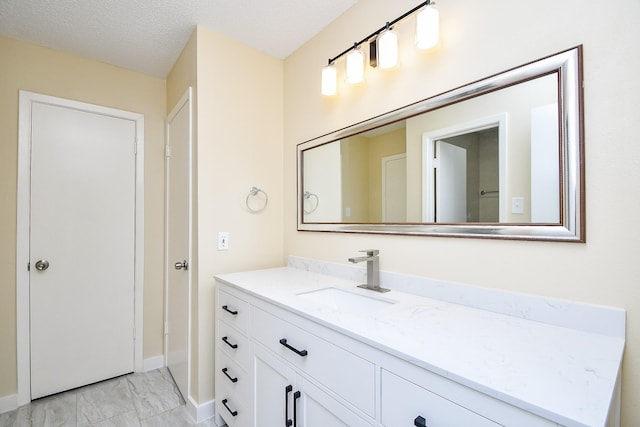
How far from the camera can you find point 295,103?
2.06m

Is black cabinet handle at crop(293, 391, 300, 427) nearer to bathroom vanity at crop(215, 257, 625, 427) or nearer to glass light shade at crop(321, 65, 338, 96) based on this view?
bathroom vanity at crop(215, 257, 625, 427)

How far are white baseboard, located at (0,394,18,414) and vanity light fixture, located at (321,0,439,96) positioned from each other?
2.79 metres

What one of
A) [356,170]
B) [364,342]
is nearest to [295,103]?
[356,170]

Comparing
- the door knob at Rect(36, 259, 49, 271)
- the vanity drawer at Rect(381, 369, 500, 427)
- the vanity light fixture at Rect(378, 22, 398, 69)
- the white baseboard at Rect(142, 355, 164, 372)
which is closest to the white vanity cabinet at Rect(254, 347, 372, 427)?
the vanity drawer at Rect(381, 369, 500, 427)

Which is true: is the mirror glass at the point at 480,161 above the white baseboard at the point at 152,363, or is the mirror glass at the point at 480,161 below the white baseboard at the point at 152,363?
above

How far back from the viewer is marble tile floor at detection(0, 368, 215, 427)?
5.70ft

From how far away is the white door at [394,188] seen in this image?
54.8 inches

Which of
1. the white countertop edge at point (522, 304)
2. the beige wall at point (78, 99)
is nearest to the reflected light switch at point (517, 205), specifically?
the white countertop edge at point (522, 304)

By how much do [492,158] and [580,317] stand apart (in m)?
0.58

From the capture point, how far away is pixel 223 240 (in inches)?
73.0

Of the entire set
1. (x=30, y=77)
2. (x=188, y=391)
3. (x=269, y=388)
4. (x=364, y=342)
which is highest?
(x=30, y=77)

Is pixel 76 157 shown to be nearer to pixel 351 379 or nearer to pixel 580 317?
pixel 351 379

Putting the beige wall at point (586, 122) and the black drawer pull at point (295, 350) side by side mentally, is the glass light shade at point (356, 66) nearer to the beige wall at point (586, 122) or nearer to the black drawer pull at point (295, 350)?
the beige wall at point (586, 122)

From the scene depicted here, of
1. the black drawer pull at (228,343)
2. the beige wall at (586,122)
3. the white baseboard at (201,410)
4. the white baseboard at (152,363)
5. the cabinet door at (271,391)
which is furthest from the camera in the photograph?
the white baseboard at (152,363)
